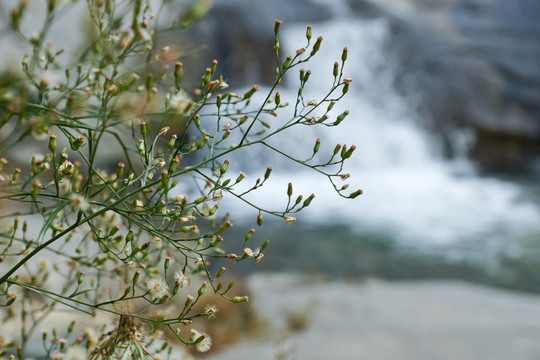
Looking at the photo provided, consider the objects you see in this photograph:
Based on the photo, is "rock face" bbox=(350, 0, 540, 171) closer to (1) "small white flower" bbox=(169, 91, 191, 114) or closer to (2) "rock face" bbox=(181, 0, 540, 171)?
(2) "rock face" bbox=(181, 0, 540, 171)

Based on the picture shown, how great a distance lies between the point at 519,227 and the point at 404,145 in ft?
12.3

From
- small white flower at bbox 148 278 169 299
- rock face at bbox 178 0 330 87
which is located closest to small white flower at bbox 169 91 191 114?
small white flower at bbox 148 278 169 299

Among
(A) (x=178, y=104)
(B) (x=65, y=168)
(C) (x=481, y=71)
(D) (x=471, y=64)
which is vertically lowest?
(C) (x=481, y=71)

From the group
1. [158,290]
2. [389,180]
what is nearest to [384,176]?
[389,180]

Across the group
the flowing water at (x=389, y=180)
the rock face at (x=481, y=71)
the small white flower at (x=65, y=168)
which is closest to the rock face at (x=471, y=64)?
the rock face at (x=481, y=71)

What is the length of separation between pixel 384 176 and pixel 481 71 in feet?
11.2

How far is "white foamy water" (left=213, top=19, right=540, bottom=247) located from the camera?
26.9 feet

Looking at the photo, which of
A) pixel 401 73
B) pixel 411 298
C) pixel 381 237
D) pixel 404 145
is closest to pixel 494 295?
pixel 411 298

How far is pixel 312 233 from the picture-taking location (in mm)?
7734

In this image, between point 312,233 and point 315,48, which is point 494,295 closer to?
point 312,233

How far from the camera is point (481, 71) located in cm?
1209

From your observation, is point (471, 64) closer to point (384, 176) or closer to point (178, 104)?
point (384, 176)

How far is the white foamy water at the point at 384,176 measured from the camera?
8211mm

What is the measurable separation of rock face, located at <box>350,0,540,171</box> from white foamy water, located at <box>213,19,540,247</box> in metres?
0.45
